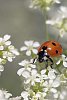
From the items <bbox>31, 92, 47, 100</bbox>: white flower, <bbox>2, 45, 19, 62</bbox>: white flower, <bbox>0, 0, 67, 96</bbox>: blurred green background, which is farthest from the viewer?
<bbox>0, 0, 67, 96</bbox>: blurred green background

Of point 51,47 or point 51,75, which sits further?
point 51,47

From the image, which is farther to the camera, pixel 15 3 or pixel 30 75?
pixel 15 3

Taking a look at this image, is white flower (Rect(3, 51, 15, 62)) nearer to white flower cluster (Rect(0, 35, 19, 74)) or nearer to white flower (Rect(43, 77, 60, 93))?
white flower cluster (Rect(0, 35, 19, 74))

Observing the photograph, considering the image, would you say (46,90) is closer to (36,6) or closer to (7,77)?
(36,6)

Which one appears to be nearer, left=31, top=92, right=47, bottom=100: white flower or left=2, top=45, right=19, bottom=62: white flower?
left=31, top=92, right=47, bottom=100: white flower

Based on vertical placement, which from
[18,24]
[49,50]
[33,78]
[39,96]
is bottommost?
[39,96]

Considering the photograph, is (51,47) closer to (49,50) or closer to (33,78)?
(49,50)

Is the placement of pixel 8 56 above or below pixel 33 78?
above

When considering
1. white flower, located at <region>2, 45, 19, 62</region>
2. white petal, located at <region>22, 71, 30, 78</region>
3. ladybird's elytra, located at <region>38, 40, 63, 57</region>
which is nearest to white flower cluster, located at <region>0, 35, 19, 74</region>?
white flower, located at <region>2, 45, 19, 62</region>

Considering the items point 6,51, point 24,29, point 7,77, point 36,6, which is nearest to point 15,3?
point 24,29

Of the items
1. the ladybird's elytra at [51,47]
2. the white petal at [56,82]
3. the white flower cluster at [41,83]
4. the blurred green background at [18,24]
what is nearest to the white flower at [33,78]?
the white flower cluster at [41,83]

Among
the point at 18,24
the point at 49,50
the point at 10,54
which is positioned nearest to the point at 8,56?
the point at 10,54
